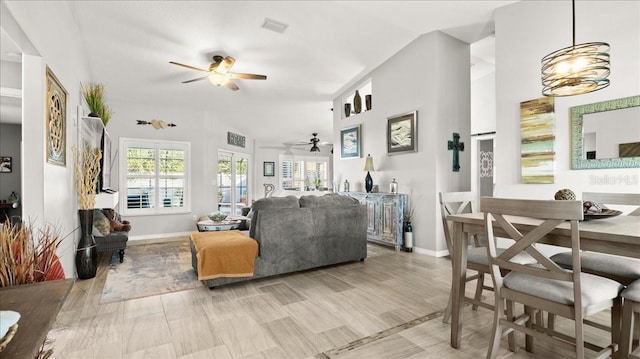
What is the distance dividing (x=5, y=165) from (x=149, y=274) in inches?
176

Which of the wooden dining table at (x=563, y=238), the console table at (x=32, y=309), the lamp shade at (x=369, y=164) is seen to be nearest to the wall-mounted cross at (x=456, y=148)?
the lamp shade at (x=369, y=164)

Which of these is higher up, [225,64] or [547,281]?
[225,64]

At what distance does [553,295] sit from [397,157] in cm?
382

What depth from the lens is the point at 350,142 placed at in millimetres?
6375

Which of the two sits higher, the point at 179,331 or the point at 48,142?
the point at 48,142

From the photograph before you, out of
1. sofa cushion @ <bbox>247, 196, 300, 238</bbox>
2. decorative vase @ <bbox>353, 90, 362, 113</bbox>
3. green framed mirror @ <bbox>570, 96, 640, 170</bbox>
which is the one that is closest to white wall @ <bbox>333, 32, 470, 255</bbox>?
decorative vase @ <bbox>353, 90, 362, 113</bbox>

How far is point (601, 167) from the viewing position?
2984 mm

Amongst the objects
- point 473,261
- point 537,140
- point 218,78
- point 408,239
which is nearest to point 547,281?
point 473,261

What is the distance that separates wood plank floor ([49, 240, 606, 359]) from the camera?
2.01 metres

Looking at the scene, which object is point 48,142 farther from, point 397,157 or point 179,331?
point 397,157

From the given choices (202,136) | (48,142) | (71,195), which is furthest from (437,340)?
(202,136)

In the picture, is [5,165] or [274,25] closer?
[274,25]

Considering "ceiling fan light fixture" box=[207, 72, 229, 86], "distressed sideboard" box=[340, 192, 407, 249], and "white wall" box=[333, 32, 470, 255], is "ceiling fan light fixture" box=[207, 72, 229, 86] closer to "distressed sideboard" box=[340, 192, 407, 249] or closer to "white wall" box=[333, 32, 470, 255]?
"white wall" box=[333, 32, 470, 255]

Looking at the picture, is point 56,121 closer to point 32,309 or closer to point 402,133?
point 32,309
